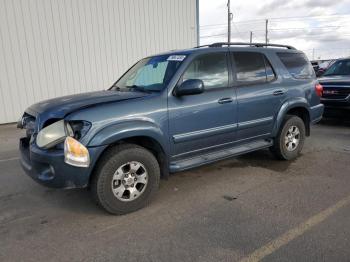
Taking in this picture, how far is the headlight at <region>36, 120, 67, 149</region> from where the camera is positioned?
3396mm

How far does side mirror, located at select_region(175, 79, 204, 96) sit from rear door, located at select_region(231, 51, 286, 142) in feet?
2.95

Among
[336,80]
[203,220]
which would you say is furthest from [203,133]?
[336,80]

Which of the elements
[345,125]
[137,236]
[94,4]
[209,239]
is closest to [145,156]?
[137,236]

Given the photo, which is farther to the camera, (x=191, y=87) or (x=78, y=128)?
(x=191, y=87)

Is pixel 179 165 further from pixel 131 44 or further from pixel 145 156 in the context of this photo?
pixel 131 44

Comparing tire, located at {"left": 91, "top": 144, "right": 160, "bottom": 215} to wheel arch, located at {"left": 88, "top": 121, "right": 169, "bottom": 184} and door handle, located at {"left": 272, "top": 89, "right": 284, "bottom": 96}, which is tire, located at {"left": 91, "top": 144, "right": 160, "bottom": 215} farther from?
door handle, located at {"left": 272, "top": 89, "right": 284, "bottom": 96}

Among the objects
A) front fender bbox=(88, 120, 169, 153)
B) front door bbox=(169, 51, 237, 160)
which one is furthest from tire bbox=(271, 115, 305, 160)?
front fender bbox=(88, 120, 169, 153)

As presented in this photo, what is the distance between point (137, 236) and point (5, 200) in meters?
2.05

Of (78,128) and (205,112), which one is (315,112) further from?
(78,128)

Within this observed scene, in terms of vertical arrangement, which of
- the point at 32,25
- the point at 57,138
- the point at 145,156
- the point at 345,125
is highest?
the point at 32,25

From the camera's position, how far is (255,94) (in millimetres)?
4852

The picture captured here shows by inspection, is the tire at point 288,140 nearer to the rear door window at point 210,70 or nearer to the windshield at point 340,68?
the rear door window at point 210,70

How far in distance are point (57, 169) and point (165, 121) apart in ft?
4.25

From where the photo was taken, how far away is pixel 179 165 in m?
4.16
